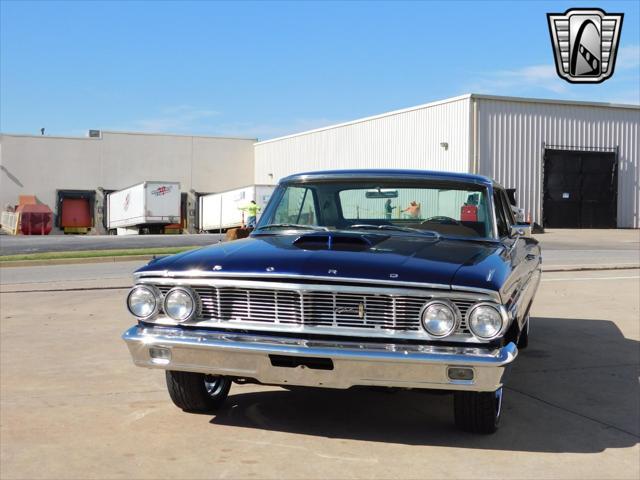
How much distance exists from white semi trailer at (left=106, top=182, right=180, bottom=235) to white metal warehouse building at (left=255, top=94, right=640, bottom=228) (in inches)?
525

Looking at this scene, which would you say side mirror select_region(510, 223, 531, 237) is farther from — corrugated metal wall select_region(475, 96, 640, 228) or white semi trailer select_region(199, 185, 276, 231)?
white semi trailer select_region(199, 185, 276, 231)

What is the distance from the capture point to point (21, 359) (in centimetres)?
704

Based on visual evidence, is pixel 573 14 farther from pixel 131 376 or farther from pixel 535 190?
pixel 535 190

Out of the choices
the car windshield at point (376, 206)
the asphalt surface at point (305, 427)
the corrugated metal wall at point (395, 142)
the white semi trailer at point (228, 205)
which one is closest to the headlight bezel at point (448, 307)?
the asphalt surface at point (305, 427)

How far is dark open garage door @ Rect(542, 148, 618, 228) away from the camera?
125 ft

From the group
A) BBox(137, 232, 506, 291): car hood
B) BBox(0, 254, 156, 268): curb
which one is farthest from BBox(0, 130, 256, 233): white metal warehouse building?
BBox(137, 232, 506, 291): car hood

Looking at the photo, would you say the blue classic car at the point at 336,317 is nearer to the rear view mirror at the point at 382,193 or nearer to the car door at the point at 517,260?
the car door at the point at 517,260

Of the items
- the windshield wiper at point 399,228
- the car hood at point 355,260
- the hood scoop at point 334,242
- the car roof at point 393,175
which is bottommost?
the car hood at point 355,260

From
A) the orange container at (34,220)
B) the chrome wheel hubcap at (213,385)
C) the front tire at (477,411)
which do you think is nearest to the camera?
the front tire at (477,411)

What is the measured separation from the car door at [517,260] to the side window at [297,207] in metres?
1.34

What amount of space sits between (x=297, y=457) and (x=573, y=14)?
1169 cm

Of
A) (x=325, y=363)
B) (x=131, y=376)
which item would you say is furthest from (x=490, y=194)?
(x=131, y=376)

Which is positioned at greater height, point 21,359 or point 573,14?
point 573,14

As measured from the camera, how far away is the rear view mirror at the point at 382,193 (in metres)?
5.93
